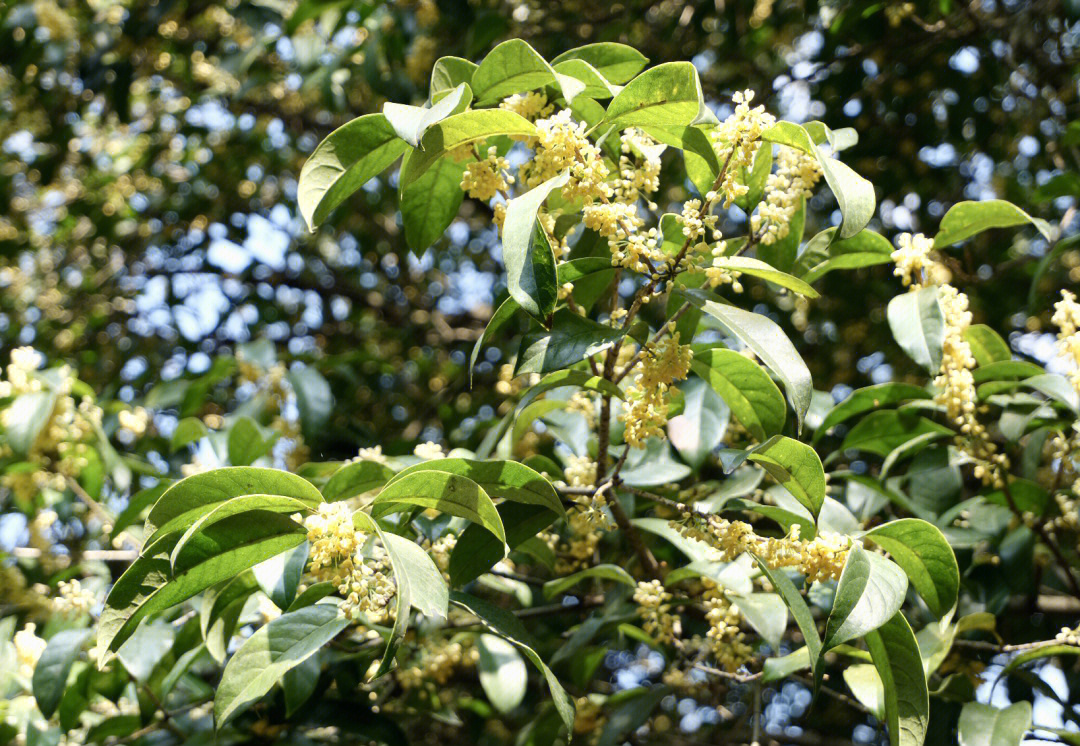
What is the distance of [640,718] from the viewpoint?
5.86 feet

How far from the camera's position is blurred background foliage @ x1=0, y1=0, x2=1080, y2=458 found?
2793mm

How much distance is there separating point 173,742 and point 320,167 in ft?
4.07

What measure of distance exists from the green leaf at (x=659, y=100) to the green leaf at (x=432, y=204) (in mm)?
288

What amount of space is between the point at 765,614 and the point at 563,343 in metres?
0.59

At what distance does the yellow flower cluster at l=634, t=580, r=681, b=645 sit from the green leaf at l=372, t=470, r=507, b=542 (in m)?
0.42

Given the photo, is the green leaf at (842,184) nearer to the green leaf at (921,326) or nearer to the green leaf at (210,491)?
the green leaf at (921,326)

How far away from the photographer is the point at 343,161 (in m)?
1.17

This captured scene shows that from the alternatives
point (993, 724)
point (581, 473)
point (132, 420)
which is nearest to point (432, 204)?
point (581, 473)

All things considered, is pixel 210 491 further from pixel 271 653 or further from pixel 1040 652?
pixel 1040 652

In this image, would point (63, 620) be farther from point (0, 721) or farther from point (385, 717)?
point (385, 717)

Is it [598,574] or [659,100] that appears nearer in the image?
[659,100]

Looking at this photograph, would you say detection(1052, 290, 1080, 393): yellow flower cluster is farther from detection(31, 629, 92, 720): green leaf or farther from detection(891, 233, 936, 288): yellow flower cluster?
detection(31, 629, 92, 720): green leaf

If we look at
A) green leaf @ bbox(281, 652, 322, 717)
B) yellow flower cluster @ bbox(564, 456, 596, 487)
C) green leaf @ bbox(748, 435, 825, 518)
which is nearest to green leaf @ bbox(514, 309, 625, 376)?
green leaf @ bbox(748, 435, 825, 518)

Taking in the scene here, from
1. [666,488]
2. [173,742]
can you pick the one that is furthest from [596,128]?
[173,742]
